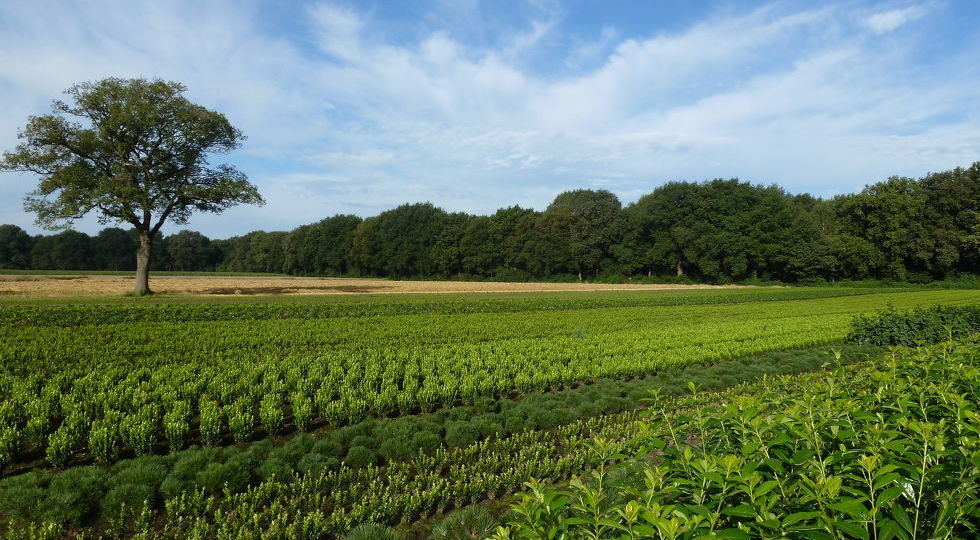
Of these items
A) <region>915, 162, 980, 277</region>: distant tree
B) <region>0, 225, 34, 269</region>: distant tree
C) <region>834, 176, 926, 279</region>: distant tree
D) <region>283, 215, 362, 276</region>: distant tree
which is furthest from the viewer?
<region>283, 215, 362, 276</region>: distant tree

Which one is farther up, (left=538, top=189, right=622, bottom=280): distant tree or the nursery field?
(left=538, top=189, right=622, bottom=280): distant tree

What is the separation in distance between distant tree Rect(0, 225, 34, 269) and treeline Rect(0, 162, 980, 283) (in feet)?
0.68

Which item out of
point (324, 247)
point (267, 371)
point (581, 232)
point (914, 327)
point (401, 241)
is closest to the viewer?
point (267, 371)

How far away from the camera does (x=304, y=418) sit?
803 centimetres

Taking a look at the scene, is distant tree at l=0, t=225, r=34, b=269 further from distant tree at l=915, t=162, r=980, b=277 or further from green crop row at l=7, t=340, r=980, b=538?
distant tree at l=915, t=162, r=980, b=277

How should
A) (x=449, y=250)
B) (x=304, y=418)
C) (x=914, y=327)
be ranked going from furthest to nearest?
(x=449, y=250), (x=914, y=327), (x=304, y=418)

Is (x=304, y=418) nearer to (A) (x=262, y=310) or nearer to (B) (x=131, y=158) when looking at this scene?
(A) (x=262, y=310)

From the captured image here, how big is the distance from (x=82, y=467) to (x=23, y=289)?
38.6 metres

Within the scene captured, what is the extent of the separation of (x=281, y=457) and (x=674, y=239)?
2937 inches

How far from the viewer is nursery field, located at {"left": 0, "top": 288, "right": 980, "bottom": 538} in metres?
5.46

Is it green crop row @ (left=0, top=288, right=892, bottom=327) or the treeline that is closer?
green crop row @ (left=0, top=288, right=892, bottom=327)

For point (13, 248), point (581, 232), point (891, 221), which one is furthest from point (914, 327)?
point (13, 248)

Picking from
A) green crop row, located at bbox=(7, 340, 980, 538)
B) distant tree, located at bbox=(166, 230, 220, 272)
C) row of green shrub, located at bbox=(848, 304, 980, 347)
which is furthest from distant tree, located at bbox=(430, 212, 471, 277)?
green crop row, located at bbox=(7, 340, 980, 538)

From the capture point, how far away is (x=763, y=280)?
68.9 m
